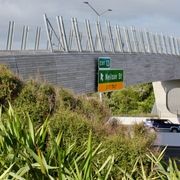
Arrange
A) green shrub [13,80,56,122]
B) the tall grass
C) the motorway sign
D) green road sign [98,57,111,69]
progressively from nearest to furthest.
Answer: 1. the tall grass
2. green shrub [13,80,56,122]
3. green road sign [98,57,111,69]
4. the motorway sign

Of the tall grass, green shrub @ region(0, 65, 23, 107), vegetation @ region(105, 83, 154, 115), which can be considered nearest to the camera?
the tall grass

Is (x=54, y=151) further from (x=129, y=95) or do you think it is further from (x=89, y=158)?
(x=129, y=95)

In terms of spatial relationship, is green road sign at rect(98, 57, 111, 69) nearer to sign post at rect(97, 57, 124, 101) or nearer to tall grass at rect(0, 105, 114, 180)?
sign post at rect(97, 57, 124, 101)

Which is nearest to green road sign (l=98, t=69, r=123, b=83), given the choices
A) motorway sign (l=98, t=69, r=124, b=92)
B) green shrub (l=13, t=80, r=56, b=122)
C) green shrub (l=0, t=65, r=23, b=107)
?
motorway sign (l=98, t=69, r=124, b=92)

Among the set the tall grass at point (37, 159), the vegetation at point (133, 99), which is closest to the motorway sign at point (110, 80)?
the tall grass at point (37, 159)

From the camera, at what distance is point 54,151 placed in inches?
286

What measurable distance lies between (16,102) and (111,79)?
12779mm

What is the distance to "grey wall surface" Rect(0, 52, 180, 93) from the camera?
1704 centimetres

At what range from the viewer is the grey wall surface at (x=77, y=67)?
55.9 feet

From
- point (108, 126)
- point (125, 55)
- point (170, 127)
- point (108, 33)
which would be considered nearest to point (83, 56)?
point (108, 33)

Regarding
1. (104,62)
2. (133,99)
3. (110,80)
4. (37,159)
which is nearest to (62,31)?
(104,62)

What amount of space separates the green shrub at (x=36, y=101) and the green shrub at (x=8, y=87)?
0.47 feet

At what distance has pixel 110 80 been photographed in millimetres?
25031

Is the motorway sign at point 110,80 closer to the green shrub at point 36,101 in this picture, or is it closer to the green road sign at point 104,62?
the green road sign at point 104,62
